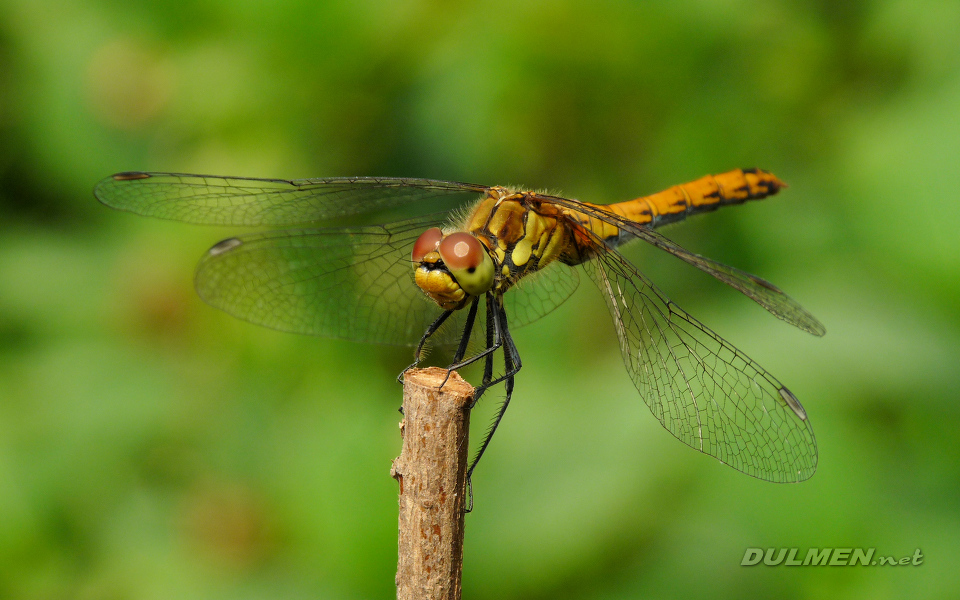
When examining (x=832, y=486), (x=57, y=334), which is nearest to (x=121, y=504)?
(x=57, y=334)

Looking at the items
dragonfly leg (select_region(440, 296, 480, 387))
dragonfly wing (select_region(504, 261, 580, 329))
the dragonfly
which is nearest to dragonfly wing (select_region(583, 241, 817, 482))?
the dragonfly

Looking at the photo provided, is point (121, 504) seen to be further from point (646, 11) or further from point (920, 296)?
point (920, 296)

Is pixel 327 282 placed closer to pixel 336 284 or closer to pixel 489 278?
pixel 336 284

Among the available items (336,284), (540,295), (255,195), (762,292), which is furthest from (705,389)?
(255,195)

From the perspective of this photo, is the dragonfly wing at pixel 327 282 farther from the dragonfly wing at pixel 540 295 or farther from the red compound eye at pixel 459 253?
the red compound eye at pixel 459 253

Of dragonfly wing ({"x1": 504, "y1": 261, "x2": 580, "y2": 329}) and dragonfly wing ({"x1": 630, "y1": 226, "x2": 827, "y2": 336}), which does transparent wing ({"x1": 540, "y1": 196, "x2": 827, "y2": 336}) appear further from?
dragonfly wing ({"x1": 504, "y1": 261, "x2": 580, "y2": 329})

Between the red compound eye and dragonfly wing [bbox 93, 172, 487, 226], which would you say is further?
dragonfly wing [bbox 93, 172, 487, 226]
